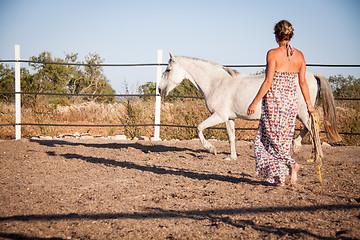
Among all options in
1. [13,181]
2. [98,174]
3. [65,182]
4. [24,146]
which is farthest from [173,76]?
[24,146]

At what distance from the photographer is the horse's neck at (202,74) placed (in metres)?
5.23

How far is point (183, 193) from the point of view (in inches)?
130

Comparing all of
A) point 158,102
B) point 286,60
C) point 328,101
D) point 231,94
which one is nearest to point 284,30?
point 286,60

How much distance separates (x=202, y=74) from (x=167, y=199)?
2.80 meters

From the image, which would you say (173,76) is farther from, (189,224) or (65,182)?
(189,224)

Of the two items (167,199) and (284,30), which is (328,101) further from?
(167,199)

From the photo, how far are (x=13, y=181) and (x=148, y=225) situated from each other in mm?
2319

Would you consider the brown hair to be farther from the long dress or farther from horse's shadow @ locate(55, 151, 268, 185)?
horse's shadow @ locate(55, 151, 268, 185)

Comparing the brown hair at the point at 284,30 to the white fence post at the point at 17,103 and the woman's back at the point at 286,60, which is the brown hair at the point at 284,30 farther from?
the white fence post at the point at 17,103

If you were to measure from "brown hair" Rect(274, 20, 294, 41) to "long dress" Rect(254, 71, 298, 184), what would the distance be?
Answer: 1.20ft

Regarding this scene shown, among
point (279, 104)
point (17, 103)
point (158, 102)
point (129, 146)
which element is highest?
point (279, 104)

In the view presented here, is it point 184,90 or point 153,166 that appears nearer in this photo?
point 153,166

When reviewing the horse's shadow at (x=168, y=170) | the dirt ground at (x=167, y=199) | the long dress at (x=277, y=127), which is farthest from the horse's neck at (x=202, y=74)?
the long dress at (x=277, y=127)

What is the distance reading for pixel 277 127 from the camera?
3.24 m
